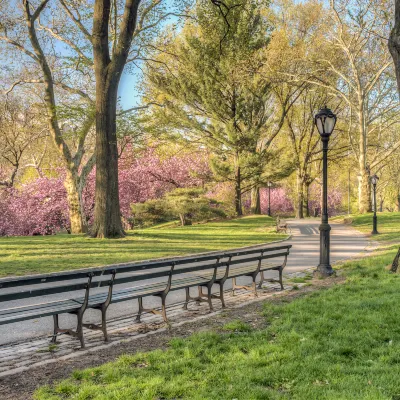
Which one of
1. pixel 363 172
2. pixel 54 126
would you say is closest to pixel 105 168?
pixel 54 126

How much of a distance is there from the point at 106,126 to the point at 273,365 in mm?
13645

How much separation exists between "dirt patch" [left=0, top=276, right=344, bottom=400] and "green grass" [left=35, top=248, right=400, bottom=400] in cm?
21

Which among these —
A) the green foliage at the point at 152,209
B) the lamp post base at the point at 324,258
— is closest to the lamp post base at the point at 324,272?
the lamp post base at the point at 324,258

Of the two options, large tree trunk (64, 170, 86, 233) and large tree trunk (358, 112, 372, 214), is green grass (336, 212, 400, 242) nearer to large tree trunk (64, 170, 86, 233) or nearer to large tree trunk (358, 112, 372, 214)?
large tree trunk (358, 112, 372, 214)

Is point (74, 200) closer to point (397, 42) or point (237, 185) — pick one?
point (237, 185)

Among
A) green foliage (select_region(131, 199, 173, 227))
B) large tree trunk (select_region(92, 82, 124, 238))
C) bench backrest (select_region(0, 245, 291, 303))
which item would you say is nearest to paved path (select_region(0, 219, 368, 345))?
bench backrest (select_region(0, 245, 291, 303))

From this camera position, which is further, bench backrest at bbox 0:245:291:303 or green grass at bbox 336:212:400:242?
green grass at bbox 336:212:400:242

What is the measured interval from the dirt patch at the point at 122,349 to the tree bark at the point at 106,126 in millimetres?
9954

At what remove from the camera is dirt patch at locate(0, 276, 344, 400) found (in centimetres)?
382

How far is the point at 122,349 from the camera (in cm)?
487

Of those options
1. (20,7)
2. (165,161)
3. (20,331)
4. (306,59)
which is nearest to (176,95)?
(165,161)

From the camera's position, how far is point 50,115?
1995 centimetres

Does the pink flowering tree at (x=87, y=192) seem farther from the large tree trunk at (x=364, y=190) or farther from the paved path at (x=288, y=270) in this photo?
the paved path at (x=288, y=270)

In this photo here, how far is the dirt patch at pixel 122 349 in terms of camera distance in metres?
3.82
